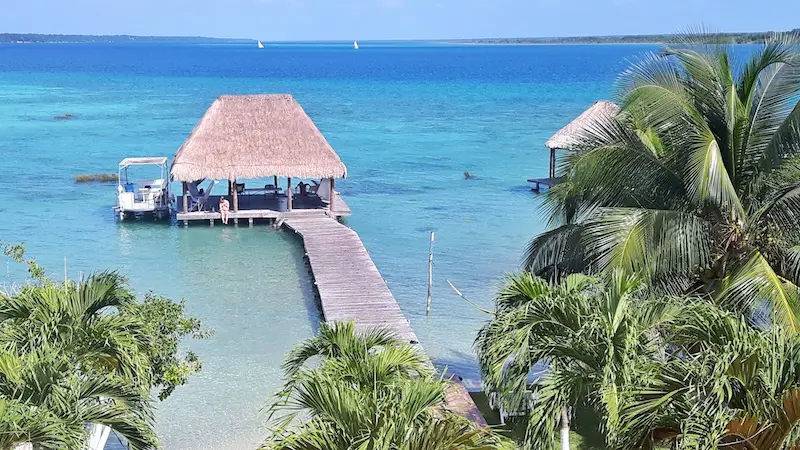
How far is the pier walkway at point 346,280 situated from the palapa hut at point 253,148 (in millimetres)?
1255

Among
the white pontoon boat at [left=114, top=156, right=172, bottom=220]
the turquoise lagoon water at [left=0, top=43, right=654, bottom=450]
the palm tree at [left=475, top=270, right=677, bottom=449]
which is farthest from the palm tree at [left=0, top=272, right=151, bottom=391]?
the white pontoon boat at [left=114, top=156, right=172, bottom=220]

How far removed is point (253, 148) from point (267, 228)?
190cm

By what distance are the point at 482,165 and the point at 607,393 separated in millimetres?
26706

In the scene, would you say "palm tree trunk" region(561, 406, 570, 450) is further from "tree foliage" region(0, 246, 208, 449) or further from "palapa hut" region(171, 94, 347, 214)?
"palapa hut" region(171, 94, 347, 214)

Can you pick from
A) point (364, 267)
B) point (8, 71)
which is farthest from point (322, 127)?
point (8, 71)

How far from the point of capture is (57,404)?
5.63 m

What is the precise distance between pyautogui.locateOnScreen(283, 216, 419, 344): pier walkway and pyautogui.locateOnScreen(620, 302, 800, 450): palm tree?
6.63 m

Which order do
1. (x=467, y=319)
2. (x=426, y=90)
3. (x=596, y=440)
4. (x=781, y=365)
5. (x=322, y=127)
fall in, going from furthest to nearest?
1. (x=426, y=90)
2. (x=322, y=127)
3. (x=467, y=319)
4. (x=596, y=440)
5. (x=781, y=365)

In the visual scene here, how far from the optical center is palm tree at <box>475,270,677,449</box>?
19.7 feet

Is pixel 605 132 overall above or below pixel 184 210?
above

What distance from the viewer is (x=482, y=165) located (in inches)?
1272

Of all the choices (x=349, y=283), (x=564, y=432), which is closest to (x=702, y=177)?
(x=564, y=432)

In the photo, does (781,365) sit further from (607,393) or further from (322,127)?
(322,127)

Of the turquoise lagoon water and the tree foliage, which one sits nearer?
the tree foliage
